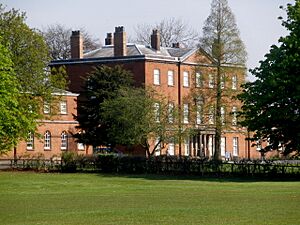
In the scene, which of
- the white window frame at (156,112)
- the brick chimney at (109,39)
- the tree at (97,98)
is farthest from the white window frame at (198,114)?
the brick chimney at (109,39)

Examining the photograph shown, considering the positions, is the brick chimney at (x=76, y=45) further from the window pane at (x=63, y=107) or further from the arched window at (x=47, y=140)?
the arched window at (x=47, y=140)

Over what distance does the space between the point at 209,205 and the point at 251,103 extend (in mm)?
29901

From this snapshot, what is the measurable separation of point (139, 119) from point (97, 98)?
968 centimetres

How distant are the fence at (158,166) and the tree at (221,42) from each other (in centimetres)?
1679

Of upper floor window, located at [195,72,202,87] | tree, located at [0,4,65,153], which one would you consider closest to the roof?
upper floor window, located at [195,72,202,87]

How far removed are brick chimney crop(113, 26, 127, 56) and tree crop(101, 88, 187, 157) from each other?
17.1m

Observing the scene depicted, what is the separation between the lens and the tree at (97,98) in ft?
267

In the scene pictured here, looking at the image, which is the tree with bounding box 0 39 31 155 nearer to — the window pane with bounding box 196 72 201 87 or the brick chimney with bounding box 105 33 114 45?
the window pane with bounding box 196 72 201 87

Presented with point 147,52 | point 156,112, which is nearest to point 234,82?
point 147,52

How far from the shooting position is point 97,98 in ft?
268

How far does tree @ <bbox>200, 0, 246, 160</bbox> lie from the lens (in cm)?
8306

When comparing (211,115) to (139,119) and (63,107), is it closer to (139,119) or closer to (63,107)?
(139,119)

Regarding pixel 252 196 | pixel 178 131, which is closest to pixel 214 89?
pixel 178 131

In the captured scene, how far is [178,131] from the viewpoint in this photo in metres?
75.4
